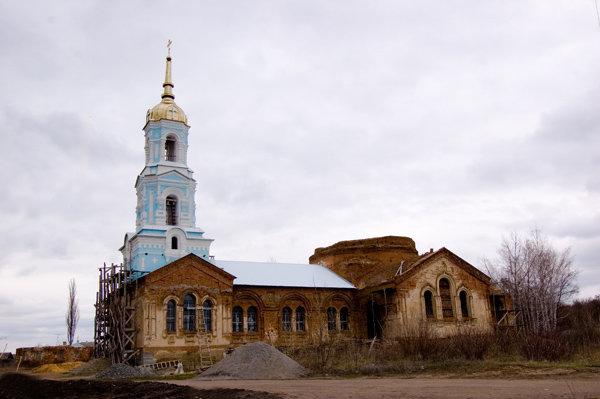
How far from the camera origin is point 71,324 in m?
51.5

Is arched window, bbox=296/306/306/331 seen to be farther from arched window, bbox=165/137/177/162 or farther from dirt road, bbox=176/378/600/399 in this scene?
dirt road, bbox=176/378/600/399

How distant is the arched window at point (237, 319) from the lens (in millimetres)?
32812

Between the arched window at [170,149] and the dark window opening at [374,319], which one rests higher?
the arched window at [170,149]

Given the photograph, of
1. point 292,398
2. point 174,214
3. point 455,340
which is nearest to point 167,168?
point 174,214

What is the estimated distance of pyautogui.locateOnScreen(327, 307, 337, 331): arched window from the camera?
35.4m

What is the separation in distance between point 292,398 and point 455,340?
11607mm

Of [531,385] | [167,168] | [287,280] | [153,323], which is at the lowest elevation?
[531,385]

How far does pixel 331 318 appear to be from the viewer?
117ft

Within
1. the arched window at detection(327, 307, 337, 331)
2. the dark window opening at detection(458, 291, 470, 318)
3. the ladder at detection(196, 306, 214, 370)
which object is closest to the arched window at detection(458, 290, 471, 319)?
the dark window opening at detection(458, 291, 470, 318)

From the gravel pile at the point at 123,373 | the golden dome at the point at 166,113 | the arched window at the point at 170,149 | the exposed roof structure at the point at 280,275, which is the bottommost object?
the gravel pile at the point at 123,373

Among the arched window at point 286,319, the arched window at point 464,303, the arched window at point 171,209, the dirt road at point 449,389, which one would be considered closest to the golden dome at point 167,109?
the arched window at point 171,209

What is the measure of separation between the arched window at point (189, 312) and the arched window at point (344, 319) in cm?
939

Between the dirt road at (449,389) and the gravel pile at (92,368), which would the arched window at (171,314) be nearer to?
the gravel pile at (92,368)

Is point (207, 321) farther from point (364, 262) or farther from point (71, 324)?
point (71, 324)
